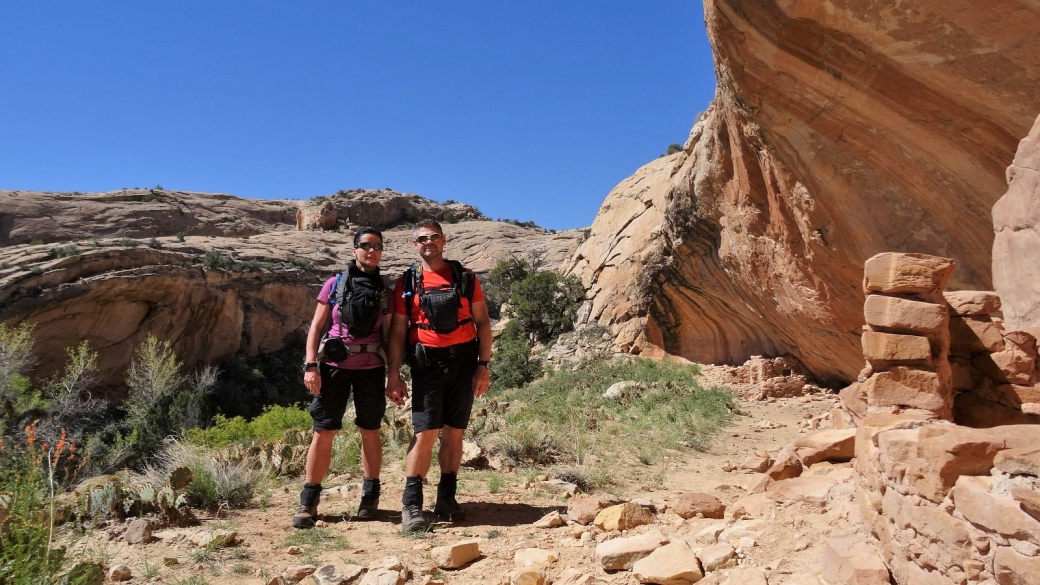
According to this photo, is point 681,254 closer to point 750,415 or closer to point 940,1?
point 750,415

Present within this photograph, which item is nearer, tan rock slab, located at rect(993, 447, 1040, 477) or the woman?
tan rock slab, located at rect(993, 447, 1040, 477)

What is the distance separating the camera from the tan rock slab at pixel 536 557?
9.90ft

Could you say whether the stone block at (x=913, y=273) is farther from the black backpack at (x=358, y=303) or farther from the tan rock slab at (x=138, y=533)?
the tan rock slab at (x=138, y=533)

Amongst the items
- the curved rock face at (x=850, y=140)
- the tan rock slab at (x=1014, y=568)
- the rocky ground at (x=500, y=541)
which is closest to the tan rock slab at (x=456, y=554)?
the rocky ground at (x=500, y=541)

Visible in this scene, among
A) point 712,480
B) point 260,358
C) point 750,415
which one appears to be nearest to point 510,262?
point 260,358

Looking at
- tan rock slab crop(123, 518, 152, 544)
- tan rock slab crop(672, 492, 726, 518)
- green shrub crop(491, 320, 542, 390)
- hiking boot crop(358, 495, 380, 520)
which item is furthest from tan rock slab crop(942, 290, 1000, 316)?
green shrub crop(491, 320, 542, 390)

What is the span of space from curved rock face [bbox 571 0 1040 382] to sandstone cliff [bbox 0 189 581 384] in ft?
81.5

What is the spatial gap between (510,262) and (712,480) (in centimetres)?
2304

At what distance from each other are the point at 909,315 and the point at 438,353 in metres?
2.65

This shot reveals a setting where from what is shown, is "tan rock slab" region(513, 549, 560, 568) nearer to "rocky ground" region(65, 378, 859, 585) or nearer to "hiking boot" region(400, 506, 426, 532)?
"rocky ground" region(65, 378, 859, 585)

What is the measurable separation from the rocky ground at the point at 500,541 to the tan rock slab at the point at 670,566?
0.01 meters

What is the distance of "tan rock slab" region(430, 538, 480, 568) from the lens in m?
3.05

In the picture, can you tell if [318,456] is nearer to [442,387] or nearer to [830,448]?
[442,387]

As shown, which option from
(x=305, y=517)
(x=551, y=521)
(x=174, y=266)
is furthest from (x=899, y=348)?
(x=174, y=266)
